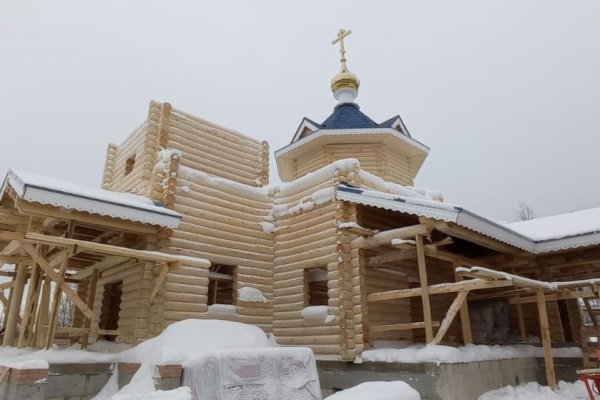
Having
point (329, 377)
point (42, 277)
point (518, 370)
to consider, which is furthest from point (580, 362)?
point (42, 277)

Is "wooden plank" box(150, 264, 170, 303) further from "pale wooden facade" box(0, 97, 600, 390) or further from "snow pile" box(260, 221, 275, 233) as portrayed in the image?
"snow pile" box(260, 221, 275, 233)

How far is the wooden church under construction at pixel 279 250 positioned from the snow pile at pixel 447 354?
32 centimetres

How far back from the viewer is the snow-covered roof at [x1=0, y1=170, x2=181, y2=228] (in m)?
8.16

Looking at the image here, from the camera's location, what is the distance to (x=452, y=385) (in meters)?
8.35

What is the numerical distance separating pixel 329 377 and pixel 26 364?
6422 mm

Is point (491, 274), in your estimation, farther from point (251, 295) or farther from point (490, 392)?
point (251, 295)

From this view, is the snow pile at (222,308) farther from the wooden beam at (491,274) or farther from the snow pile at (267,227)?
the wooden beam at (491,274)

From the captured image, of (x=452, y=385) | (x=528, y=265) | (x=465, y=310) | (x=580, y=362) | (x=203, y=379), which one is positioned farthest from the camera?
(x=528, y=265)

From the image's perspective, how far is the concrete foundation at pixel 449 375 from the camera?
27.3ft

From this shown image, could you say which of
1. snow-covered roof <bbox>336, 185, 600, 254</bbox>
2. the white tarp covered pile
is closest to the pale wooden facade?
snow-covered roof <bbox>336, 185, 600, 254</bbox>

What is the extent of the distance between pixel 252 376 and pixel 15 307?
779cm

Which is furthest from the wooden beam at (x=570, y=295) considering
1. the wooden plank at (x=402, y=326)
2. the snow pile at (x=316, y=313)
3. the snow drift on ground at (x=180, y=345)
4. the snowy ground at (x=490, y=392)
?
the snow drift on ground at (x=180, y=345)

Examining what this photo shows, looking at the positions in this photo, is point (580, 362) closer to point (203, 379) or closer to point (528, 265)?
point (528, 265)

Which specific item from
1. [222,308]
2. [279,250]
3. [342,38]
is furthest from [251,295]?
[342,38]
